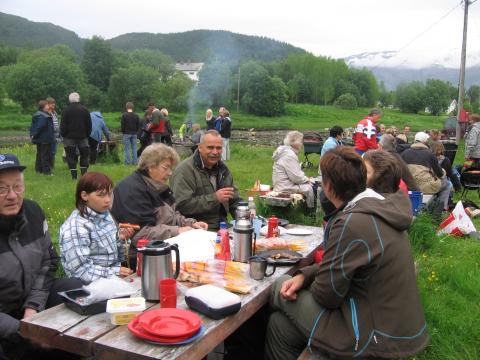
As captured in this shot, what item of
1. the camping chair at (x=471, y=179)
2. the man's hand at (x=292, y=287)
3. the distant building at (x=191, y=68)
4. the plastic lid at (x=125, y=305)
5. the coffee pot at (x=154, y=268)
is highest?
the distant building at (x=191, y=68)

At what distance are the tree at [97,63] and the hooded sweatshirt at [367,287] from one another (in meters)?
76.8

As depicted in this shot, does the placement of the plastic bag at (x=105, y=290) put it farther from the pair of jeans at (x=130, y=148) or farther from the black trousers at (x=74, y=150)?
the pair of jeans at (x=130, y=148)

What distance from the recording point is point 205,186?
4688mm

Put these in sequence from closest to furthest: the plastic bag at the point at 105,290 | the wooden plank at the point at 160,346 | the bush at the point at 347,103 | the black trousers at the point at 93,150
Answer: the wooden plank at the point at 160,346 < the plastic bag at the point at 105,290 < the black trousers at the point at 93,150 < the bush at the point at 347,103

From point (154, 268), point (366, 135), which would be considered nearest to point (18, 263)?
point (154, 268)

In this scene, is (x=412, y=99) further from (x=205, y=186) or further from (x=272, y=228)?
(x=272, y=228)

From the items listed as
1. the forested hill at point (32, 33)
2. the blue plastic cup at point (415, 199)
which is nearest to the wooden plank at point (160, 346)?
the blue plastic cup at point (415, 199)

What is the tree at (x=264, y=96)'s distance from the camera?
197ft

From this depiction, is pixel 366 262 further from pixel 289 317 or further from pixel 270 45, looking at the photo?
pixel 270 45

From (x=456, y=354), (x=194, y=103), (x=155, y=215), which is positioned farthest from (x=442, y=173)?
(x=194, y=103)

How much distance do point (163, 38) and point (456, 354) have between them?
16000 centimetres

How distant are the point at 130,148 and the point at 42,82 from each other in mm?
53742

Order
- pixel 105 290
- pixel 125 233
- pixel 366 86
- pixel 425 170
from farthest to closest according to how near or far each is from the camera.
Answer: pixel 366 86
pixel 425 170
pixel 125 233
pixel 105 290

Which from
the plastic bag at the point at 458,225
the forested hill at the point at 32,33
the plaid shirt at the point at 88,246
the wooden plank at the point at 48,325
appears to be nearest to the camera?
the wooden plank at the point at 48,325
